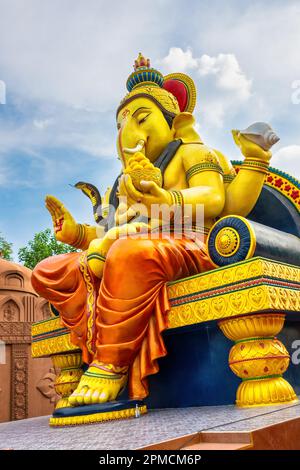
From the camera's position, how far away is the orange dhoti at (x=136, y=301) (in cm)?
260

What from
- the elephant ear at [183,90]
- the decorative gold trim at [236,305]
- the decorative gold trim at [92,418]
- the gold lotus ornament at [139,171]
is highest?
the elephant ear at [183,90]

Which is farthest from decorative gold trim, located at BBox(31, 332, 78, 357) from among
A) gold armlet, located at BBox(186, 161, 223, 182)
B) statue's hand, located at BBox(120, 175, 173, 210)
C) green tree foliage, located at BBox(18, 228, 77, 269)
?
green tree foliage, located at BBox(18, 228, 77, 269)

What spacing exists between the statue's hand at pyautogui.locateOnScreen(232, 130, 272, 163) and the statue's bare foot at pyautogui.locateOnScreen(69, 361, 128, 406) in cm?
145

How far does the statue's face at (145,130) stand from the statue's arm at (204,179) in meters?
0.24

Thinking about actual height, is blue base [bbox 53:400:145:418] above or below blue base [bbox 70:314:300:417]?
below

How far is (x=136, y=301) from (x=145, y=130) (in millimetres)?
1468

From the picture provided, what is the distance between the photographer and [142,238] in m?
2.71

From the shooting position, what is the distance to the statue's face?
3.53 m

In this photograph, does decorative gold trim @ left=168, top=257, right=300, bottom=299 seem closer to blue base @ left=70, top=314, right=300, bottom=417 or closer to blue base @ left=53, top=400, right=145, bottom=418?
blue base @ left=70, top=314, right=300, bottom=417

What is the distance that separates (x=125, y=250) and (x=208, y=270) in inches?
20.7
